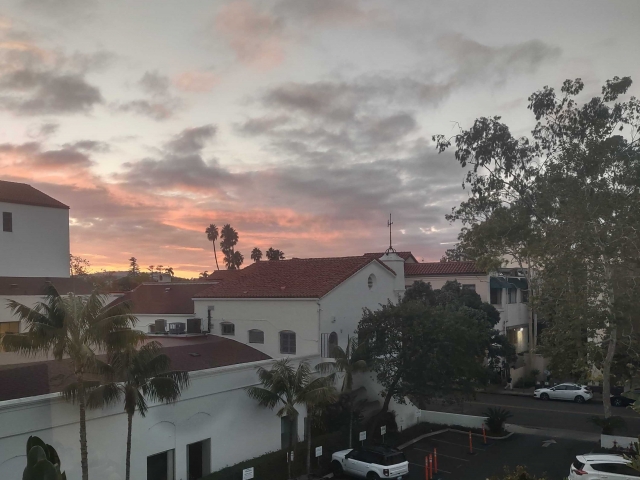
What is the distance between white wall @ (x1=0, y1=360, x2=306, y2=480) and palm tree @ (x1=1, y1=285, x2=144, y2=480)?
1.02m

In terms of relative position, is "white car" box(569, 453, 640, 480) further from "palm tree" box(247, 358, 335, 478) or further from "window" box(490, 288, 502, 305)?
"window" box(490, 288, 502, 305)

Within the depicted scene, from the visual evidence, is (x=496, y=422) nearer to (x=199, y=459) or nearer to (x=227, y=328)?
(x=199, y=459)

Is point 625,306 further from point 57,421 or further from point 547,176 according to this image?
point 57,421

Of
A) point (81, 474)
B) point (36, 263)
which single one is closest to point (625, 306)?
point (81, 474)

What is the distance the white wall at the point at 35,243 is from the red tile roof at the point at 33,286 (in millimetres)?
1721

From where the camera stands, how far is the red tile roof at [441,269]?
157ft

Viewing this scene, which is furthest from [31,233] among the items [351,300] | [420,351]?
[420,351]

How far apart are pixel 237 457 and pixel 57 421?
7995 millimetres

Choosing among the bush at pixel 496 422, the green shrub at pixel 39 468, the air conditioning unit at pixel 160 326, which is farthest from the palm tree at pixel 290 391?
the air conditioning unit at pixel 160 326

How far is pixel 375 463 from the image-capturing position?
21.4 metres

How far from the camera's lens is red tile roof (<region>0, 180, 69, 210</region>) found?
37406 millimetres

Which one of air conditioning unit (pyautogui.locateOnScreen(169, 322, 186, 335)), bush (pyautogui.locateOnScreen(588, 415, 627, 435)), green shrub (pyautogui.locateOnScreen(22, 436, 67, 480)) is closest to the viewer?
green shrub (pyautogui.locateOnScreen(22, 436, 67, 480))

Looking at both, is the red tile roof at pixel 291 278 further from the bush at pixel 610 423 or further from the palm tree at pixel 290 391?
the bush at pixel 610 423

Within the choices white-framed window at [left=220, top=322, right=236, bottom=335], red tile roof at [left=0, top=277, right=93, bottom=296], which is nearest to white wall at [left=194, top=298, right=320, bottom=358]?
white-framed window at [left=220, top=322, right=236, bottom=335]
